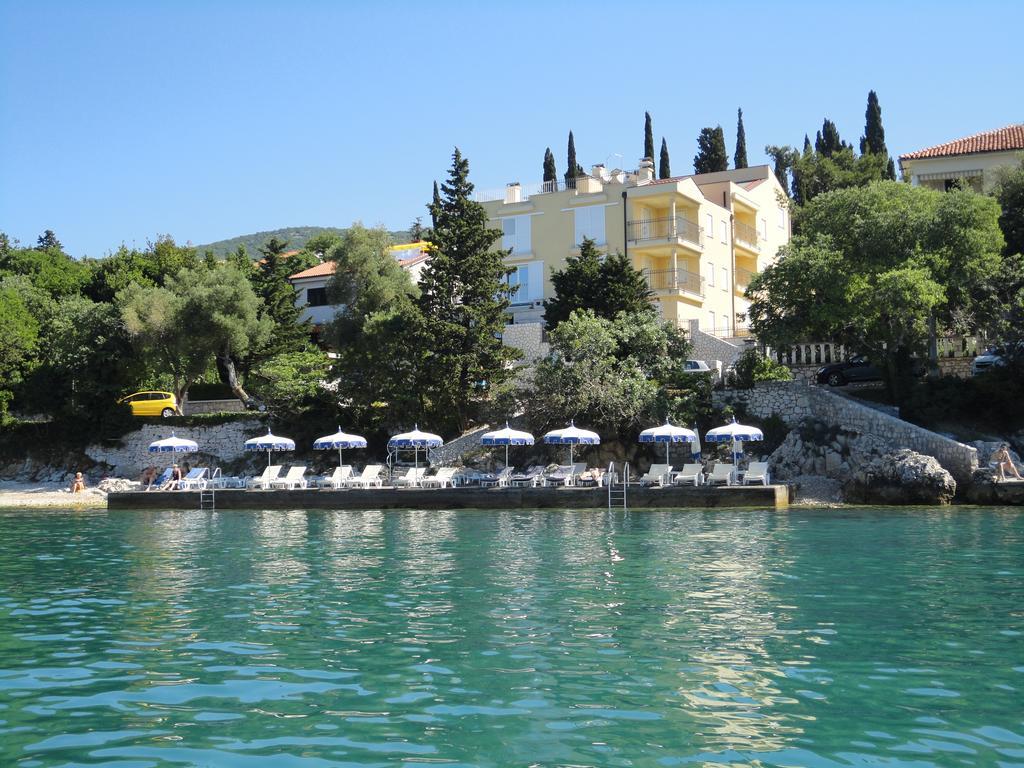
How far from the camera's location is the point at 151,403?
4841 centimetres

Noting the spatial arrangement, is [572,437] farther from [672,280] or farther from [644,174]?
[644,174]

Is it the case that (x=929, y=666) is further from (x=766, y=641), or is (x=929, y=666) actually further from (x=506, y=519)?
(x=506, y=519)

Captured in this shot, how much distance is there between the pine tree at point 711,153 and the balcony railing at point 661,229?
1994 cm

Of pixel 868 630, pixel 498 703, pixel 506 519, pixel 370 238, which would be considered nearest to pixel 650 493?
pixel 506 519

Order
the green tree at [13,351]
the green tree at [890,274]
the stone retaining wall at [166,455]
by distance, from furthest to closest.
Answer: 1. the green tree at [13,351]
2. the stone retaining wall at [166,455]
3. the green tree at [890,274]

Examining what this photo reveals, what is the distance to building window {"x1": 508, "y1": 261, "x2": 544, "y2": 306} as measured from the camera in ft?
176

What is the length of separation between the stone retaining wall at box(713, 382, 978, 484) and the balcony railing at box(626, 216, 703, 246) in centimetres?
1515

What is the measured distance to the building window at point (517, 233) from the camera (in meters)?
53.9

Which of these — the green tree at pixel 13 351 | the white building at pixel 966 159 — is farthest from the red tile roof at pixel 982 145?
the green tree at pixel 13 351

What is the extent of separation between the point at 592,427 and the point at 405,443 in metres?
6.83

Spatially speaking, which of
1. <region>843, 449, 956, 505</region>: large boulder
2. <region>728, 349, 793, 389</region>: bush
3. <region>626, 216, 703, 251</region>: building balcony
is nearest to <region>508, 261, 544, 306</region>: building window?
<region>626, 216, 703, 251</region>: building balcony

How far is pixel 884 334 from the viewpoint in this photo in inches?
1345

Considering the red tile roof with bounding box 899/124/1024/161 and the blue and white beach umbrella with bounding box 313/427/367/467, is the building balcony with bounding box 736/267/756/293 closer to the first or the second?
the red tile roof with bounding box 899/124/1024/161

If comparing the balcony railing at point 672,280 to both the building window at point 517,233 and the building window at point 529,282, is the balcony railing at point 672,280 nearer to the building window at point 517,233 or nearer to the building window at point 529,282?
the building window at point 529,282
